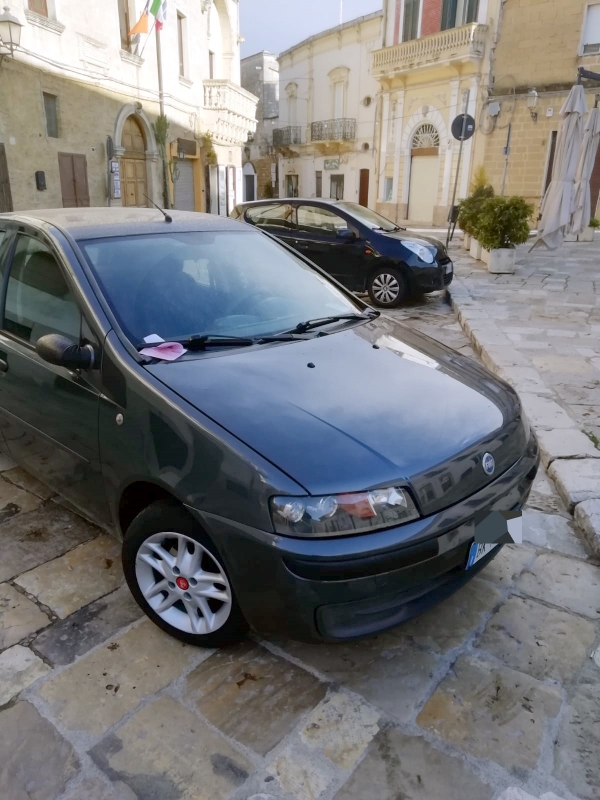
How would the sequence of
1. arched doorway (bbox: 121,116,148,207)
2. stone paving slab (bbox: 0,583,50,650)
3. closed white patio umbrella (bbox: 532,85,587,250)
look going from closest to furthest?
stone paving slab (bbox: 0,583,50,650)
closed white patio umbrella (bbox: 532,85,587,250)
arched doorway (bbox: 121,116,148,207)

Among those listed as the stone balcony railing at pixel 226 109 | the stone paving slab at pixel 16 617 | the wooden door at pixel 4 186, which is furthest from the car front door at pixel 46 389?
the stone balcony railing at pixel 226 109

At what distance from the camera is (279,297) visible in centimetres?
299

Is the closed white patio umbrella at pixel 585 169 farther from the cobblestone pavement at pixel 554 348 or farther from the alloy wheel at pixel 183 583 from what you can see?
the alloy wheel at pixel 183 583

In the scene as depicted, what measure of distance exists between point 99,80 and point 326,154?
20918 millimetres

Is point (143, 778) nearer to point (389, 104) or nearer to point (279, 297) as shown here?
point (279, 297)

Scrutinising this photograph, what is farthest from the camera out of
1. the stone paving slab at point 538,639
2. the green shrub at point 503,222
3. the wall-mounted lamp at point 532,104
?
the wall-mounted lamp at point 532,104

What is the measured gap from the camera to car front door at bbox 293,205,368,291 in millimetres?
8172

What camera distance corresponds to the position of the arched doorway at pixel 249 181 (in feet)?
125

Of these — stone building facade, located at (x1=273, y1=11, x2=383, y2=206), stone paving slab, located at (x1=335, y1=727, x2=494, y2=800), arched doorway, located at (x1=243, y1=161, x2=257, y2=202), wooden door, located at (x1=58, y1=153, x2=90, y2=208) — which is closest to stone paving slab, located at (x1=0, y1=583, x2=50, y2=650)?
stone paving slab, located at (x1=335, y1=727, x2=494, y2=800)

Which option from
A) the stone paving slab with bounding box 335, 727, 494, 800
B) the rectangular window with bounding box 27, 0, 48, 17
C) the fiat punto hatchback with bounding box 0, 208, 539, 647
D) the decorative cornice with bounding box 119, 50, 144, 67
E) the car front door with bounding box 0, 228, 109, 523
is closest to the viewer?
the stone paving slab with bounding box 335, 727, 494, 800

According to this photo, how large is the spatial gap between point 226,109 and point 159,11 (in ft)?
17.4

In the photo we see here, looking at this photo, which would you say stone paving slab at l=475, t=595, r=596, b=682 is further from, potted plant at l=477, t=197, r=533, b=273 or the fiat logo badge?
potted plant at l=477, t=197, r=533, b=273

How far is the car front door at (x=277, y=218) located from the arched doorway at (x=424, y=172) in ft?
57.5

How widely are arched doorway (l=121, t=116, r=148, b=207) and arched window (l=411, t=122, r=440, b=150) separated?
12425mm
